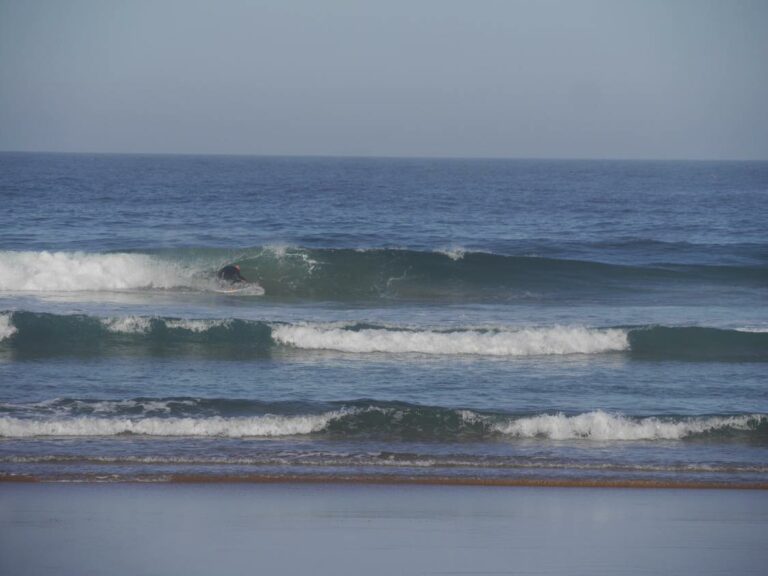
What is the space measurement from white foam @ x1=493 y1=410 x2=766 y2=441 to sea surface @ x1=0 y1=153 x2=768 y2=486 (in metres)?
0.03

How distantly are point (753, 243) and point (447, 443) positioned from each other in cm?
2346

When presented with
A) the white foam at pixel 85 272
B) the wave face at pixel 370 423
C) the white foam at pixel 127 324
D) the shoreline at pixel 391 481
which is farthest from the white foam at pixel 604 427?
the white foam at pixel 85 272

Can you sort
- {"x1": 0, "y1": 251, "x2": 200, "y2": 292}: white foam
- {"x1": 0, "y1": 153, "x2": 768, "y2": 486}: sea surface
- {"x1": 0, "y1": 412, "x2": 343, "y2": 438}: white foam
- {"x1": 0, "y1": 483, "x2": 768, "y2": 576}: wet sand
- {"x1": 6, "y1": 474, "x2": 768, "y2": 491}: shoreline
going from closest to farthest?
{"x1": 0, "y1": 483, "x2": 768, "y2": 576}: wet sand < {"x1": 6, "y1": 474, "x2": 768, "y2": 491}: shoreline < {"x1": 0, "y1": 153, "x2": 768, "y2": 486}: sea surface < {"x1": 0, "y1": 412, "x2": 343, "y2": 438}: white foam < {"x1": 0, "y1": 251, "x2": 200, "y2": 292}: white foam

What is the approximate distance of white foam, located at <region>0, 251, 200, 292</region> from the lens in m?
23.5

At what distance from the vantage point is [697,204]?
5078cm

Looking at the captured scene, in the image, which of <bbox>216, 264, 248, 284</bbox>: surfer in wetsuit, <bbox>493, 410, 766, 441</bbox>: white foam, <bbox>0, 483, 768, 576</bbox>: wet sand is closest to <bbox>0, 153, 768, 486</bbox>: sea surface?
<bbox>493, 410, 766, 441</bbox>: white foam

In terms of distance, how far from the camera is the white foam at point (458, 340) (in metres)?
17.0

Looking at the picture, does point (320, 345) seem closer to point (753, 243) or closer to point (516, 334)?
point (516, 334)

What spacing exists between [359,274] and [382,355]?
28.1ft

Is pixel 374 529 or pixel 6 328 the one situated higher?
pixel 6 328

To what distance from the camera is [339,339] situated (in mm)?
17203

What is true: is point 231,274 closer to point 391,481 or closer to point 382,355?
point 382,355

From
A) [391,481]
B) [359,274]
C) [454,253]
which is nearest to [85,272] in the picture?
[359,274]

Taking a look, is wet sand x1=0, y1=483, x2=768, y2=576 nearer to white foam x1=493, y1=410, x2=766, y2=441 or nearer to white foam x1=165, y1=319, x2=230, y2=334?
white foam x1=493, y1=410, x2=766, y2=441
